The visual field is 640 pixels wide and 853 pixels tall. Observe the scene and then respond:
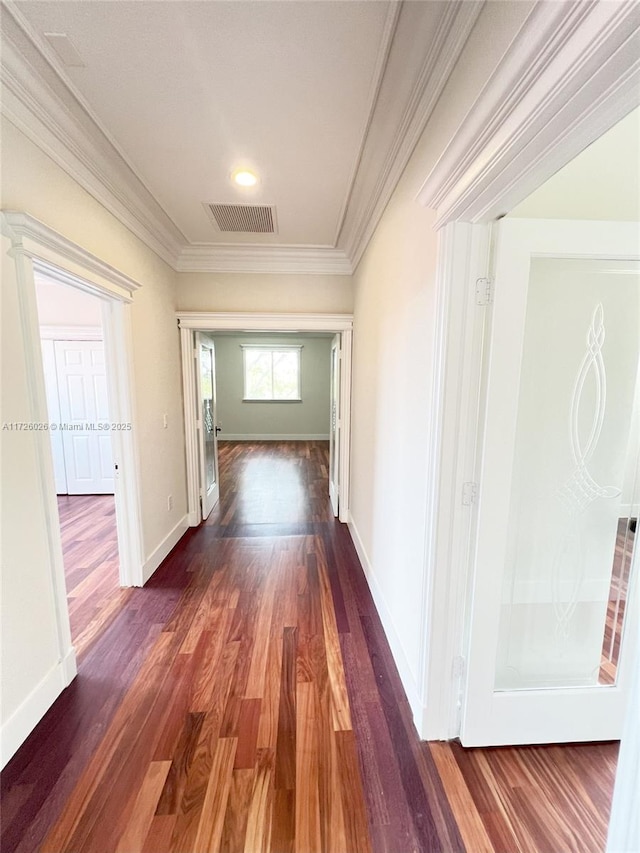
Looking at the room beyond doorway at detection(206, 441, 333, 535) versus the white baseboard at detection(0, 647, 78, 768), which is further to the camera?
the room beyond doorway at detection(206, 441, 333, 535)

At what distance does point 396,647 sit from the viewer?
1808 millimetres

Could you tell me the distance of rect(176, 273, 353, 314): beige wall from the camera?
327 centimetres

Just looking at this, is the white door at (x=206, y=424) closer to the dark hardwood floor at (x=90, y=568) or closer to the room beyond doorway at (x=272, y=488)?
the room beyond doorway at (x=272, y=488)

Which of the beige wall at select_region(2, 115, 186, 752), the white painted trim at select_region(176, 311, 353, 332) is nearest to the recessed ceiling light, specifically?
the beige wall at select_region(2, 115, 186, 752)

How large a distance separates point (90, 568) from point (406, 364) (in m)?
2.89

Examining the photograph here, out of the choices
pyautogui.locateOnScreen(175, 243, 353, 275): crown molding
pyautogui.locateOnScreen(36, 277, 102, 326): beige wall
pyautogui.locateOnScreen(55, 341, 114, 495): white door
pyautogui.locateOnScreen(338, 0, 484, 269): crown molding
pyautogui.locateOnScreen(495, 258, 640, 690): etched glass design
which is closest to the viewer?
pyautogui.locateOnScreen(338, 0, 484, 269): crown molding

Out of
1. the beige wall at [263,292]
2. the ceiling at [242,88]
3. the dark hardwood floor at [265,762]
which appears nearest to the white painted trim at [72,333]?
the beige wall at [263,292]

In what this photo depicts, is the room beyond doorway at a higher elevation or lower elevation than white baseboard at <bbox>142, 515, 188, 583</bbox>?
lower

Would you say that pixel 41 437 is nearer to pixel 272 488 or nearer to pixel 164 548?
pixel 164 548

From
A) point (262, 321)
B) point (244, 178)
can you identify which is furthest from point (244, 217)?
point (262, 321)

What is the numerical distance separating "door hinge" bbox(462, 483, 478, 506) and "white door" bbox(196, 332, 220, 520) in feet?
9.25

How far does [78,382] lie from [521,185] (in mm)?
4789

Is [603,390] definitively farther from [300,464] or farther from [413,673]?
[300,464]

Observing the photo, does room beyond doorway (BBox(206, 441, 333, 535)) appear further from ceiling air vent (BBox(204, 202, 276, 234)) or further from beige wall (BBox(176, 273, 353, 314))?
ceiling air vent (BBox(204, 202, 276, 234))
